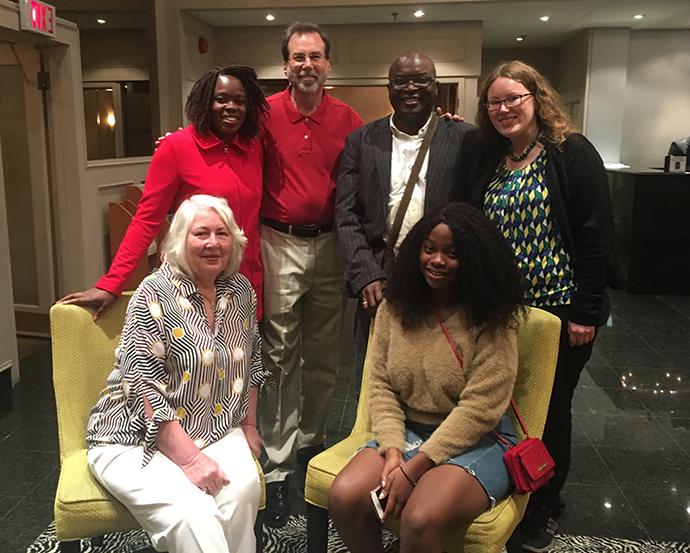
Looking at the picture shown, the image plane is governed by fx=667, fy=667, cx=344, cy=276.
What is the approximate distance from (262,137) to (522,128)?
84 cm

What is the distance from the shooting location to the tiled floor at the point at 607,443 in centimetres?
230

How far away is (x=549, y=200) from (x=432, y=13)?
15.6 feet

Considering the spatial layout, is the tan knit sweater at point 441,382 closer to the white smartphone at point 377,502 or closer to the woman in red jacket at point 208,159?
the white smartphone at point 377,502

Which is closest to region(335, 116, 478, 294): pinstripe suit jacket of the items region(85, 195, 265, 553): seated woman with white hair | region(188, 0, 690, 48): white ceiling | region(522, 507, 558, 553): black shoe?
region(85, 195, 265, 553): seated woman with white hair

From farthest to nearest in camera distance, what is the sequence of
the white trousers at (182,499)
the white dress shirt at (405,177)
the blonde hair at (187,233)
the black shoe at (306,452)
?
the black shoe at (306,452) → the white dress shirt at (405,177) → the blonde hair at (187,233) → the white trousers at (182,499)

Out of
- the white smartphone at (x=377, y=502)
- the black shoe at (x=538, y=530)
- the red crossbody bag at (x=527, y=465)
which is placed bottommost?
the black shoe at (x=538, y=530)

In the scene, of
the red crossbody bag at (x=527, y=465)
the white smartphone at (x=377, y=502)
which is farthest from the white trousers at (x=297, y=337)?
the red crossbody bag at (x=527, y=465)

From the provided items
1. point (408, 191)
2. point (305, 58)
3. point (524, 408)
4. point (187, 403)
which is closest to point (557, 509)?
point (524, 408)

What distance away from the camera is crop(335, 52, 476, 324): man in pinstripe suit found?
206 cm

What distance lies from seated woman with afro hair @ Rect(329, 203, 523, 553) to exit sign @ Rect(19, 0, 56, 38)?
275 centimetres

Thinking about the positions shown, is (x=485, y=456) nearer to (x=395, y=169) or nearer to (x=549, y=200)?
(x=549, y=200)

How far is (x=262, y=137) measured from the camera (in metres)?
2.21

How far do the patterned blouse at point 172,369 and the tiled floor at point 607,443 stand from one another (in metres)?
0.76

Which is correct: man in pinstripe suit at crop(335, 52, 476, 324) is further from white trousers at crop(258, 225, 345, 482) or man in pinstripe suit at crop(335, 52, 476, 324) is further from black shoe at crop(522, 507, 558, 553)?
black shoe at crop(522, 507, 558, 553)
